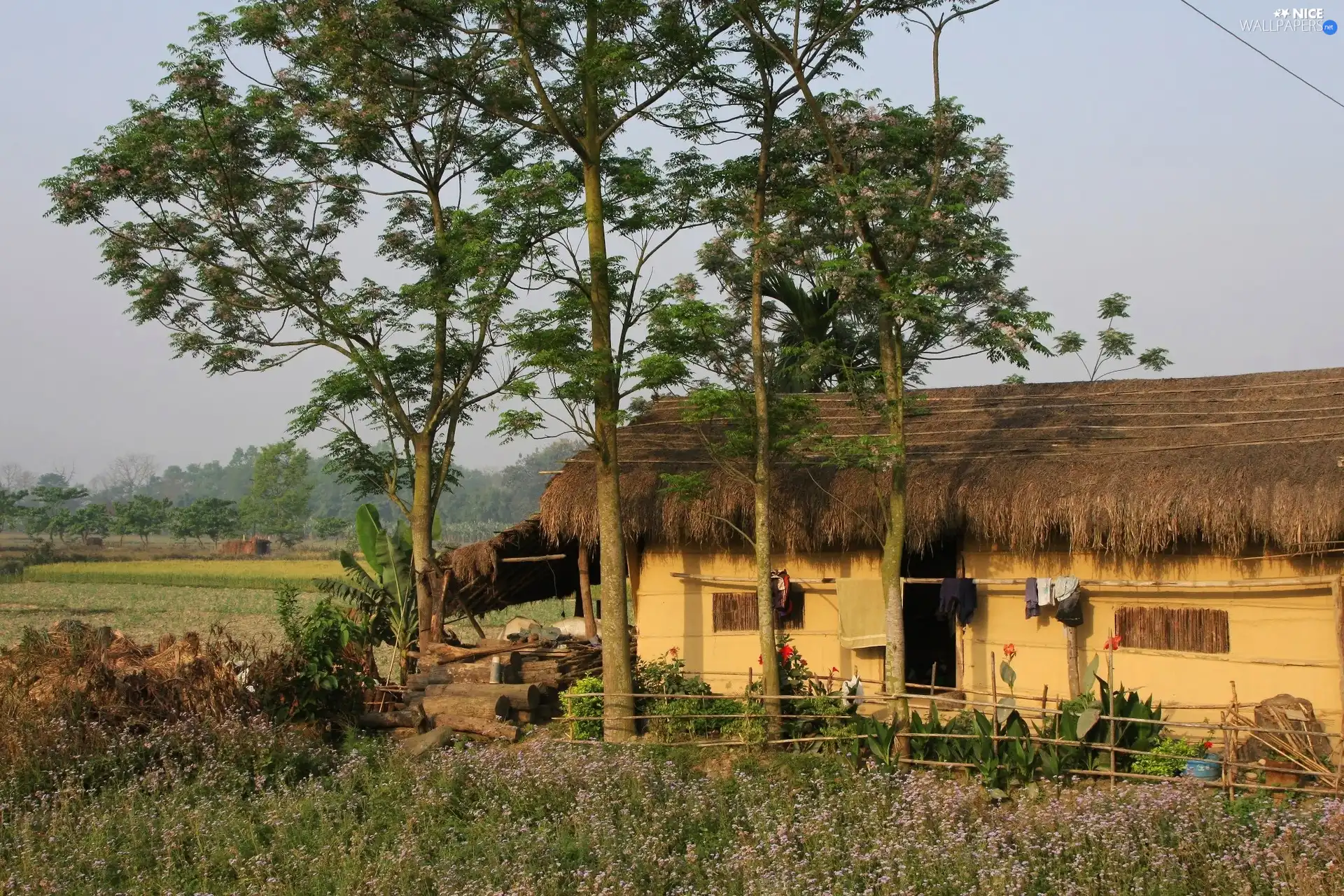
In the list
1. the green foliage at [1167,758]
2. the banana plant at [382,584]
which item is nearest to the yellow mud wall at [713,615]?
the green foliage at [1167,758]

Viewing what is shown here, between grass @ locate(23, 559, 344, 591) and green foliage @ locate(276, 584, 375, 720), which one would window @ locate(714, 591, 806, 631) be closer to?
green foliage @ locate(276, 584, 375, 720)

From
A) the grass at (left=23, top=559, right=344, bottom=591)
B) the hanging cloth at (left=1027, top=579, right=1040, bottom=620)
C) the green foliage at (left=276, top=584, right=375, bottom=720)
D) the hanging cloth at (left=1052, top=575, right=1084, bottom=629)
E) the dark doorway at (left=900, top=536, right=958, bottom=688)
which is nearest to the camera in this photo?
the hanging cloth at (left=1052, top=575, right=1084, bottom=629)

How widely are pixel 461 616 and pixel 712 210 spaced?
6.84 m

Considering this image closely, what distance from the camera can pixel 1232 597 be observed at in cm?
1053

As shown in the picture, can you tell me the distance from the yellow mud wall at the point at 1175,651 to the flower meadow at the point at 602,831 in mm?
2097

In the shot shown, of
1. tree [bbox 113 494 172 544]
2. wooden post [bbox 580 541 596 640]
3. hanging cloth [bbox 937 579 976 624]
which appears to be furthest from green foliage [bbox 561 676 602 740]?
tree [bbox 113 494 172 544]

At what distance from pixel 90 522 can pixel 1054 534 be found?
60.2 metres

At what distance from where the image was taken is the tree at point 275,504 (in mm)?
66062

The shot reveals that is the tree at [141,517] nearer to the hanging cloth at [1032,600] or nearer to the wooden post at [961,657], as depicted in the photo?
the wooden post at [961,657]

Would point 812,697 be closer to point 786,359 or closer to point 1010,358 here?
point 1010,358

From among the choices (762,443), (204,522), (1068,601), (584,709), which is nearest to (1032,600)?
(1068,601)

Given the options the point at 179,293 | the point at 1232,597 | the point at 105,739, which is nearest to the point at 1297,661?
the point at 1232,597

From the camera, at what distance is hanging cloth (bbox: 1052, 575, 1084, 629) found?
35.7 ft

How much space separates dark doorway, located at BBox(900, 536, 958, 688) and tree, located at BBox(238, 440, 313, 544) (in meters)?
54.6
